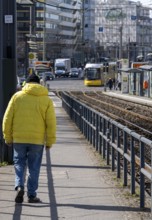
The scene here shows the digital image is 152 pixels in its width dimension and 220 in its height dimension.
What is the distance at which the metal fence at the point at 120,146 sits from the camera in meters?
8.55

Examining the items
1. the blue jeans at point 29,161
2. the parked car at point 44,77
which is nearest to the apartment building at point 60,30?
the parked car at point 44,77

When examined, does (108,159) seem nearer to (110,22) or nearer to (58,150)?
(58,150)

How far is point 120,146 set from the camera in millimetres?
11625

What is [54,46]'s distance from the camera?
14288 cm

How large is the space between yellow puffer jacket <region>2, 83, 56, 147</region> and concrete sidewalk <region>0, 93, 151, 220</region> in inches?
35.2

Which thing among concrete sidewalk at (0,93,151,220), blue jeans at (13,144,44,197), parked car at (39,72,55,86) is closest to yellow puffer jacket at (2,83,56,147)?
blue jeans at (13,144,44,197)

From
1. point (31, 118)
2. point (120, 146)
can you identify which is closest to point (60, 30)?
point (120, 146)

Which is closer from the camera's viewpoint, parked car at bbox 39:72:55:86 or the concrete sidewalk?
the concrete sidewalk

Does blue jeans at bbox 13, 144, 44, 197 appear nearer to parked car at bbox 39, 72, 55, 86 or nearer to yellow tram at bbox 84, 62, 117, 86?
parked car at bbox 39, 72, 55, 86

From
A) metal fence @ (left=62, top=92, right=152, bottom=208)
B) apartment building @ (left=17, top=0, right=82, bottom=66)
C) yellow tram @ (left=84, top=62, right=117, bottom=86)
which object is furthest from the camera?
apartment building @ (left=17, top=0, right=82, bottom=66)

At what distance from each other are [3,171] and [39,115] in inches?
150

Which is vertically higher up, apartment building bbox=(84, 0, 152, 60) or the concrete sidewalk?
Answer: apartment building bbox=(84, 0, 152, 60)

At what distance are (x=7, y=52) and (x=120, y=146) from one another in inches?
140

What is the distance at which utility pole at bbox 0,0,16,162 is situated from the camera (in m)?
13.5
